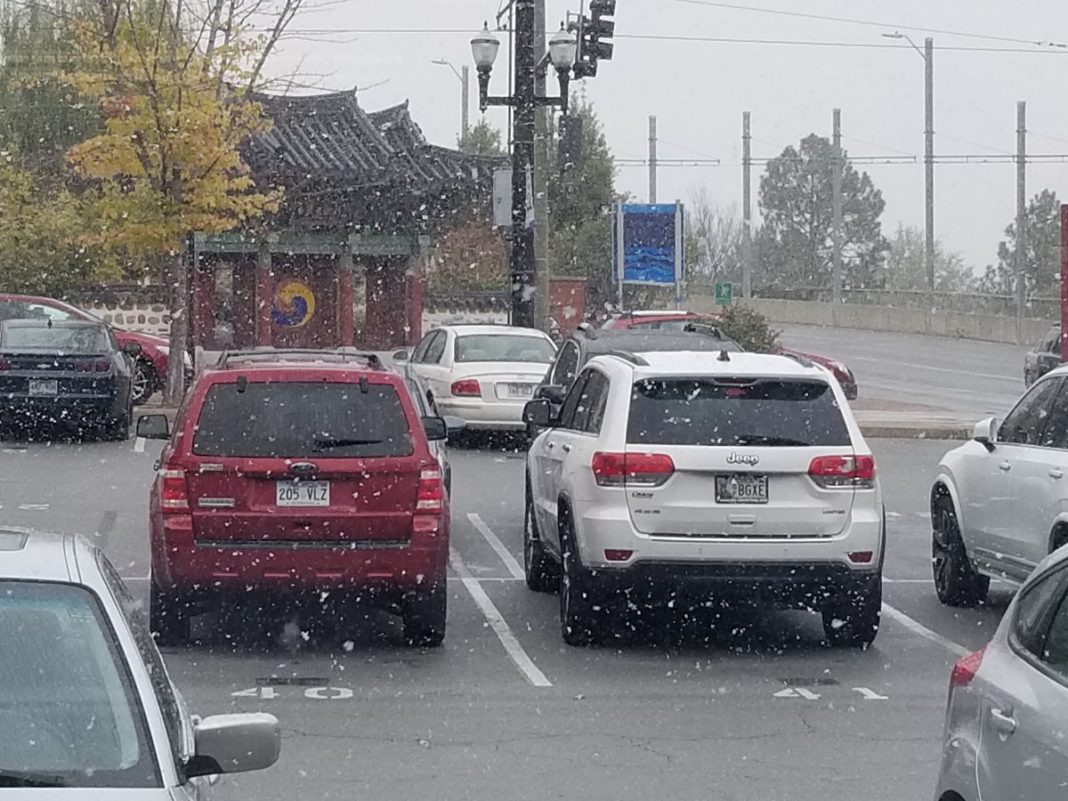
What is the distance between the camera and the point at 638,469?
35.6 ft

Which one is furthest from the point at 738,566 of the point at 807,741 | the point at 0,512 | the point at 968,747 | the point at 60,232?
the point at 60,232

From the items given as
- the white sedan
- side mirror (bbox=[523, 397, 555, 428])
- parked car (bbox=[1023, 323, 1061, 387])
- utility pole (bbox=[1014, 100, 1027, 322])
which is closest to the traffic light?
the white sedan

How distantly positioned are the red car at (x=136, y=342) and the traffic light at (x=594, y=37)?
725 centimetres

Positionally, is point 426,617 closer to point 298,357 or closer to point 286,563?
point 286,563

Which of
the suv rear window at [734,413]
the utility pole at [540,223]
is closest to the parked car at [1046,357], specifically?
the utility pole at [540,223]

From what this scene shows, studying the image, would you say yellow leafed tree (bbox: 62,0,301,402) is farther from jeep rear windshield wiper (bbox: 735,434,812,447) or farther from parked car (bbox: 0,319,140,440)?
jeep rear windshield wiper (bbox: 735,434,812,447)

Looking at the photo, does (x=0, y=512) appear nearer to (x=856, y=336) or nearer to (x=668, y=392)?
(x=668, y=392)

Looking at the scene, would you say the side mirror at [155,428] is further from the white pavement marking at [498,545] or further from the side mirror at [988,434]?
the side mirror at [988,434]

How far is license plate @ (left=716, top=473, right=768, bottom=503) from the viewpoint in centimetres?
1084

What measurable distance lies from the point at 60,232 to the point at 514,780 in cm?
3313

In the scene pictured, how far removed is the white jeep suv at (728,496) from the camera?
35.5 feet

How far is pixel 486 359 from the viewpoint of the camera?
23969 mm

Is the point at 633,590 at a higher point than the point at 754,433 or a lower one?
lower

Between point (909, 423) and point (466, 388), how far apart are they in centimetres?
684
